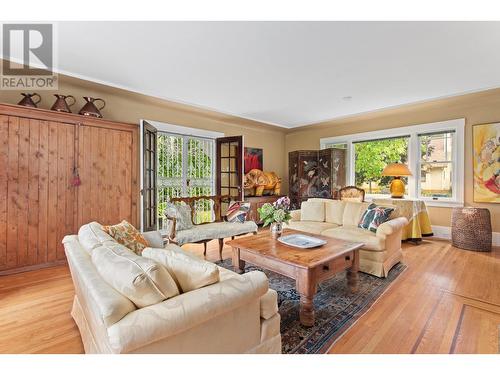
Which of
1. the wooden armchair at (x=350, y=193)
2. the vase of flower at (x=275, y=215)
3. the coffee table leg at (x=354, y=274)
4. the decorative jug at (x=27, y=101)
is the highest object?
the decorative jug at (x=27, y=101)

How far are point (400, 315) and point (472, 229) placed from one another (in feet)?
9.57

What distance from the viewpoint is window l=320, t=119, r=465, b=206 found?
4.54 meters

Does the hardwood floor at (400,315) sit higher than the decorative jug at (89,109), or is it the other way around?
the decorative jug at (89,109)

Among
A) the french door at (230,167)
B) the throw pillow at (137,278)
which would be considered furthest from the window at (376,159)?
the throw pillow at (137,278)

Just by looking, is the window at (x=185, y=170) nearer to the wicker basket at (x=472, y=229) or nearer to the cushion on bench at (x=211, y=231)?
the cushion on bench at (x=211, y=231)

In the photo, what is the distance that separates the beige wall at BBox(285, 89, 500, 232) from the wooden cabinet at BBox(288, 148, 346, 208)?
674mm

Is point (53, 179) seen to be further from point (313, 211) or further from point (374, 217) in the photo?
point (374, 217)

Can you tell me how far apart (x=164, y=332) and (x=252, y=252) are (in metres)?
1.47

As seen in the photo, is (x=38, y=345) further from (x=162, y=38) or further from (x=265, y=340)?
(x=162, y=38)

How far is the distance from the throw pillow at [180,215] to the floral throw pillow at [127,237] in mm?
1060

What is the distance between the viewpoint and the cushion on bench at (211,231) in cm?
322

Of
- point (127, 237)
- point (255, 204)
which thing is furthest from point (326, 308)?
point (255, 204)

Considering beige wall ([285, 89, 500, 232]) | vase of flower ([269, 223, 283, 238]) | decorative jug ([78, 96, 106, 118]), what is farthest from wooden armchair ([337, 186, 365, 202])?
decorative jug ([78, 96, 106, 118])
